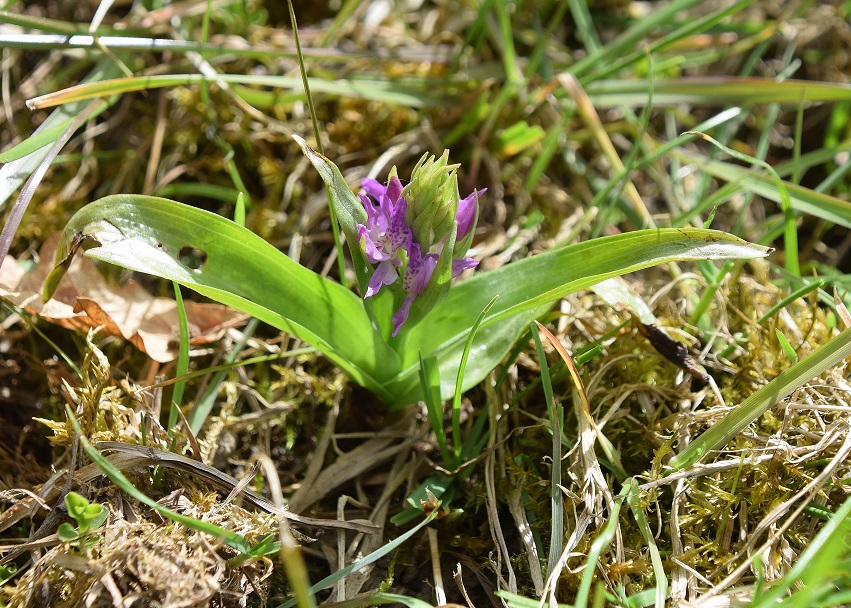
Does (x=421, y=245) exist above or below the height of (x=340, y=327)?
above

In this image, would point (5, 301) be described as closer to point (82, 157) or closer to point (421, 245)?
point (82, 157)

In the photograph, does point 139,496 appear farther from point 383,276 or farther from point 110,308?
point 110,308

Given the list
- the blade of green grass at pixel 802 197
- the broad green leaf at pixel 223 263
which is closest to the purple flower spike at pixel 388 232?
the broad green leaf at pixel 223 263

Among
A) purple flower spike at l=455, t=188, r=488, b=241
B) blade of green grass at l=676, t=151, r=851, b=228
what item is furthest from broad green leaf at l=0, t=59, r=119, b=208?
blade of green grass at l=676, t=151, r=851, b=228

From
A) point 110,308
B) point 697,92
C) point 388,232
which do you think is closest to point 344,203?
point 388,232

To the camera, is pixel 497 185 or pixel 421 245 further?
pixel 497 185

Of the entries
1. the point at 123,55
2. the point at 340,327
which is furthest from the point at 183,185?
the point at 340,327

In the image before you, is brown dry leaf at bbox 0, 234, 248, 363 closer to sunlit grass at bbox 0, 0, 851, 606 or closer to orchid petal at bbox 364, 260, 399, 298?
sunlit grass at bbox 0, 0, 851, 606
